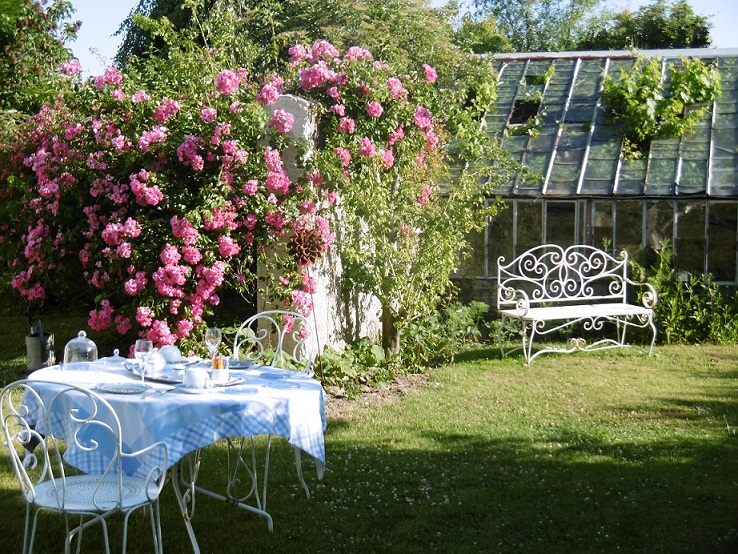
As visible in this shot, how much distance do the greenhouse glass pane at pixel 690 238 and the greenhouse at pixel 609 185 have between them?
0.04ft

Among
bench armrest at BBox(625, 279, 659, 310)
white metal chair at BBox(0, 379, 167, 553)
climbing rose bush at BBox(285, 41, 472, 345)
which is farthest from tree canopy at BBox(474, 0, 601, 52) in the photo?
white metal chair at BBox(0, 379, 167, 553)

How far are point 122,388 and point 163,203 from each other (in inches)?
136

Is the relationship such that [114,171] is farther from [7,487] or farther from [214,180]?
[7,487]

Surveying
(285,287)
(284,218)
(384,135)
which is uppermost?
(384,135)

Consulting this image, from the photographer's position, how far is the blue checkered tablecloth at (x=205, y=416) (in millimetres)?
3781

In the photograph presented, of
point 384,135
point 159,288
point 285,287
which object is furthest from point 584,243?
point 159,288

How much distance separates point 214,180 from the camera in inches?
286

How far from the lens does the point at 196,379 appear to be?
4066 millimetres

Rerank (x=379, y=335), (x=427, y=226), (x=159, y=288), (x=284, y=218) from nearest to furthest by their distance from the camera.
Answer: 1. (x=159, y=288)
2. (x=284, y=218)
3. (x=427, y=226)
4. (x=379, y=335)

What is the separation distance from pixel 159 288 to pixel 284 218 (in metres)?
1.20

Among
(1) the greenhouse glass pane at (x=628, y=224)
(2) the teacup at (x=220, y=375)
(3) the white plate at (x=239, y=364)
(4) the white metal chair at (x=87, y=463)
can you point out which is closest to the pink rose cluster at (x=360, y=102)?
(1) the greenhouse glass pane at (x=628, y=224)

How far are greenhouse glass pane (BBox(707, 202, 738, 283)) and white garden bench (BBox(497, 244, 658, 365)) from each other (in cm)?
103

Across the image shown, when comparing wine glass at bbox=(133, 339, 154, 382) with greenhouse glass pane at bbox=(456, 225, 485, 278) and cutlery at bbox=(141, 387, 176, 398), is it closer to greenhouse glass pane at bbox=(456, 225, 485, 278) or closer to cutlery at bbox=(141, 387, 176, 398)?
cutlery at bbox=(141, 387, 176, 398)

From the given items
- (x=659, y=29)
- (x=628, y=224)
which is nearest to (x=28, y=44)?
(x=628, y=224)
